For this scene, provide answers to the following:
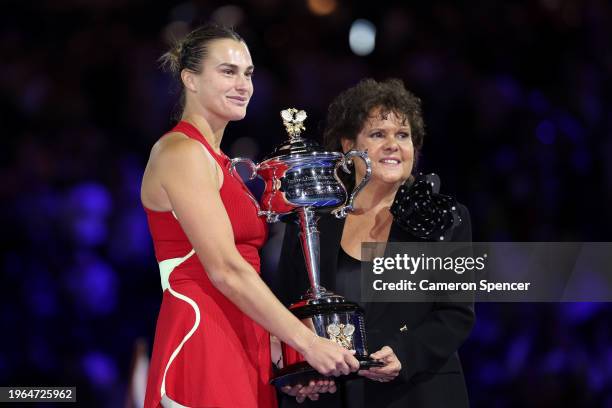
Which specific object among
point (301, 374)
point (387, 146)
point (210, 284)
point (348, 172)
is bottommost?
point (301, 374)

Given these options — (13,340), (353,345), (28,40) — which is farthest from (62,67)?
(353,345)

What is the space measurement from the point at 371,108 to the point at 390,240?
354 millimetres

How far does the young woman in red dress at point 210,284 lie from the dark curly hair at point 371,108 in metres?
0.50

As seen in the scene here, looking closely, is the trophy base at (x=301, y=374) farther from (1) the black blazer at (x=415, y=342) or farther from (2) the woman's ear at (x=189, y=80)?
(2) the woman's ear at (x=189, y=80)

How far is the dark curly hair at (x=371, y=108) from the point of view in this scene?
88.8 inches

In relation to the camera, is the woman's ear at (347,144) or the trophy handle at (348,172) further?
the woman's ear at (347,144)

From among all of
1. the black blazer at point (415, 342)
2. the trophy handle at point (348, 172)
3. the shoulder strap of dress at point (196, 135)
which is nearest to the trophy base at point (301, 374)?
the black blazer at point (415, 342)

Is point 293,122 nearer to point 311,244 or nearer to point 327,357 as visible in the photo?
point 311,244

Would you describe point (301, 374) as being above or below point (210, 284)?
below

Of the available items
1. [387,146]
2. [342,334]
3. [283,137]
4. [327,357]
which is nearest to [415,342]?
[342,334]

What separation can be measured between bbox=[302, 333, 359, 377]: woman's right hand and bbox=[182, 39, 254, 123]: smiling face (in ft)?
1.70

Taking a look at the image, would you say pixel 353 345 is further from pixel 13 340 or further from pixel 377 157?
pixel 13 340

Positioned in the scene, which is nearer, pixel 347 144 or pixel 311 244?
pixel 311 244

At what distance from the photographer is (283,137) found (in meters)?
3.50
